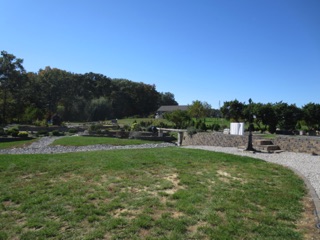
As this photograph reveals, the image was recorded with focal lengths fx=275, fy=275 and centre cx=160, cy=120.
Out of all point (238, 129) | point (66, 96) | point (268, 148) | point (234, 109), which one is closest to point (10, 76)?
point (66, 96)

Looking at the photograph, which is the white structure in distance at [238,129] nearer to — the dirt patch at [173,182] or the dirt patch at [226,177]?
the dirt patch at [226,177]

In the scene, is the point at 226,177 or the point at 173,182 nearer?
the point at 173,182

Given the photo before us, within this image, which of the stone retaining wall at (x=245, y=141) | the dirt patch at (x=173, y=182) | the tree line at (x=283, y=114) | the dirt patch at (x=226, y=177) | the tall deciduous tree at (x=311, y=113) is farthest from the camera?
the tall deciduous tree at (x=311, y=113)

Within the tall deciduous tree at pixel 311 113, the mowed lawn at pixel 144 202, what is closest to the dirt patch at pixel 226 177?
the mowed lawn at pixel 144 202

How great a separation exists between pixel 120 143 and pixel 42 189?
49.2ft

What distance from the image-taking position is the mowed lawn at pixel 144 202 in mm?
3723

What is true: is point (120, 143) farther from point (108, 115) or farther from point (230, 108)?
point (108, 115)

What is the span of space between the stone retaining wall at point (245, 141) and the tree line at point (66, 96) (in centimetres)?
3026

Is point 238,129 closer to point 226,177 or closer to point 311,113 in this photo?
point 226,177

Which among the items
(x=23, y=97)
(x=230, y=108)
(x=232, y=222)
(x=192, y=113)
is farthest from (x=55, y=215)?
(x=23, y=97)

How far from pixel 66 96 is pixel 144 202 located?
6789 cm

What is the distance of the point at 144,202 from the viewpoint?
477cm

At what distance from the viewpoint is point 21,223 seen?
396 cm

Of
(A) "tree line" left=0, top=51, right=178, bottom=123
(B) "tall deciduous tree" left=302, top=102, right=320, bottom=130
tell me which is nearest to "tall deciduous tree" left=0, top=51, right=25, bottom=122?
(A) "tree line" left=0, top=51, right=178, bottom=123
